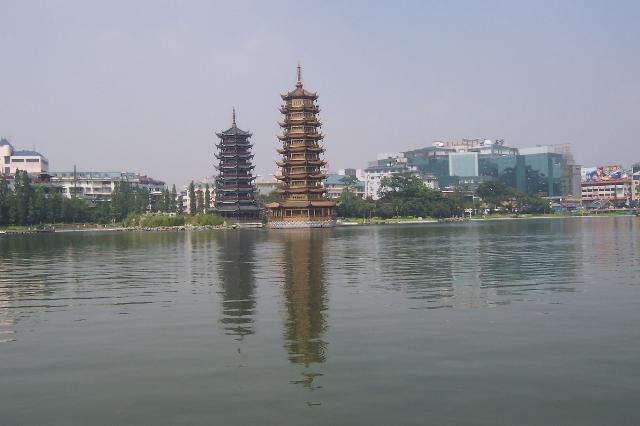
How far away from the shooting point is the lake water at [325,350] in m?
10.2

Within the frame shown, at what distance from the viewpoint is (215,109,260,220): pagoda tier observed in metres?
127

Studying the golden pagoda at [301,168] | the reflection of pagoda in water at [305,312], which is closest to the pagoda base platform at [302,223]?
the golden pagoda at [301,168]

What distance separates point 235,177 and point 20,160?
8038 centimetres

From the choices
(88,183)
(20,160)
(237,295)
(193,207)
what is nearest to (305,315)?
(237,295)

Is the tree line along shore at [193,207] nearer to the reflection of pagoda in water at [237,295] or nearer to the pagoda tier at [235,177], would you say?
the pagoda tier at [235,177]

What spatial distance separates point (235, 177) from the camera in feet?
417

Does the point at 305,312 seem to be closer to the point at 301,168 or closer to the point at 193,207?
the point at 301,168

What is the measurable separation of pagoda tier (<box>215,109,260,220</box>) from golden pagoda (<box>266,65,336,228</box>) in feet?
50.7

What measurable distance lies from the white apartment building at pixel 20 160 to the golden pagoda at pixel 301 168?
303ft

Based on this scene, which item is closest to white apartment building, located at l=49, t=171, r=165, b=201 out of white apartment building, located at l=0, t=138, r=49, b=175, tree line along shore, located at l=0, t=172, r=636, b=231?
white apartment building, located at l=0, t=138, r=49, b=175

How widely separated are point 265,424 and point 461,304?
39.8 ft

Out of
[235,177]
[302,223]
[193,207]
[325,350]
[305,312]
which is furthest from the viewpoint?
[193,207]

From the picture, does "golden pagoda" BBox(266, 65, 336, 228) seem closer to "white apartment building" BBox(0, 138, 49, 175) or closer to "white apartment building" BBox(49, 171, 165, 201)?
"white apartment building" BBox(49, 171, 165, 201)

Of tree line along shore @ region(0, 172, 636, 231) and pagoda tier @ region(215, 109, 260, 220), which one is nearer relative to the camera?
tree line along shore @ region(0, 172, 636, 231)
